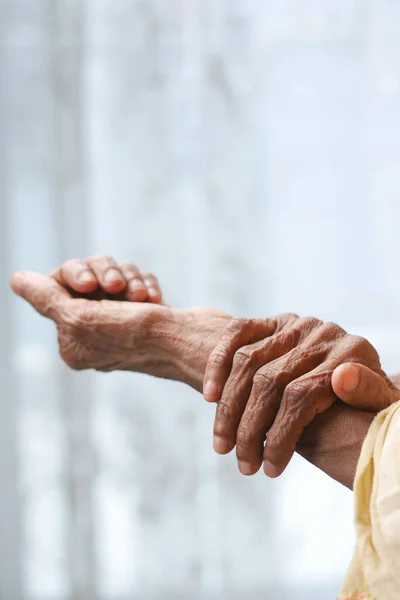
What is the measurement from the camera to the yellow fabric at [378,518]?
52cm

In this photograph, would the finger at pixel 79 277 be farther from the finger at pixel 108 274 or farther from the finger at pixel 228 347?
the finger at pixel 228 347

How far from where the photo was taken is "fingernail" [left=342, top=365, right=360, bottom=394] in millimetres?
594

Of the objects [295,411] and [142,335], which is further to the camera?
[142,335]

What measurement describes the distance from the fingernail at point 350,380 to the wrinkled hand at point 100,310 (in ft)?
0.95

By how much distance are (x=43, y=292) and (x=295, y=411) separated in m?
0.49

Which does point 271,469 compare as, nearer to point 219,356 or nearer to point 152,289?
point 219,356

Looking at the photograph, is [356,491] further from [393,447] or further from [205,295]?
[205,295]

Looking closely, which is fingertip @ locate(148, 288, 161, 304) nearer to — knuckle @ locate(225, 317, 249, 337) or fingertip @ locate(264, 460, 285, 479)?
knuckle @ locate(225, 317, 249, 337)

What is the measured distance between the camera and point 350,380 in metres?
0.59

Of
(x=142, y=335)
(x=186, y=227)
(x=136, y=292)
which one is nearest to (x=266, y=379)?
(x=142, y=335)

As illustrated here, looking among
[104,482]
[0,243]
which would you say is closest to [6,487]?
[104,482]

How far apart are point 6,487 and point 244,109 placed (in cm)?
102

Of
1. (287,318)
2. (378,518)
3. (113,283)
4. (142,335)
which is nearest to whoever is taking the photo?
(378,518)

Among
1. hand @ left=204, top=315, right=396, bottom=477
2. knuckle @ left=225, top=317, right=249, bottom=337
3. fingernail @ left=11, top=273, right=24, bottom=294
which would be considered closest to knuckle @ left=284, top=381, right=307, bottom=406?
hand @ left=204, top=315, right=396, bottom=477
